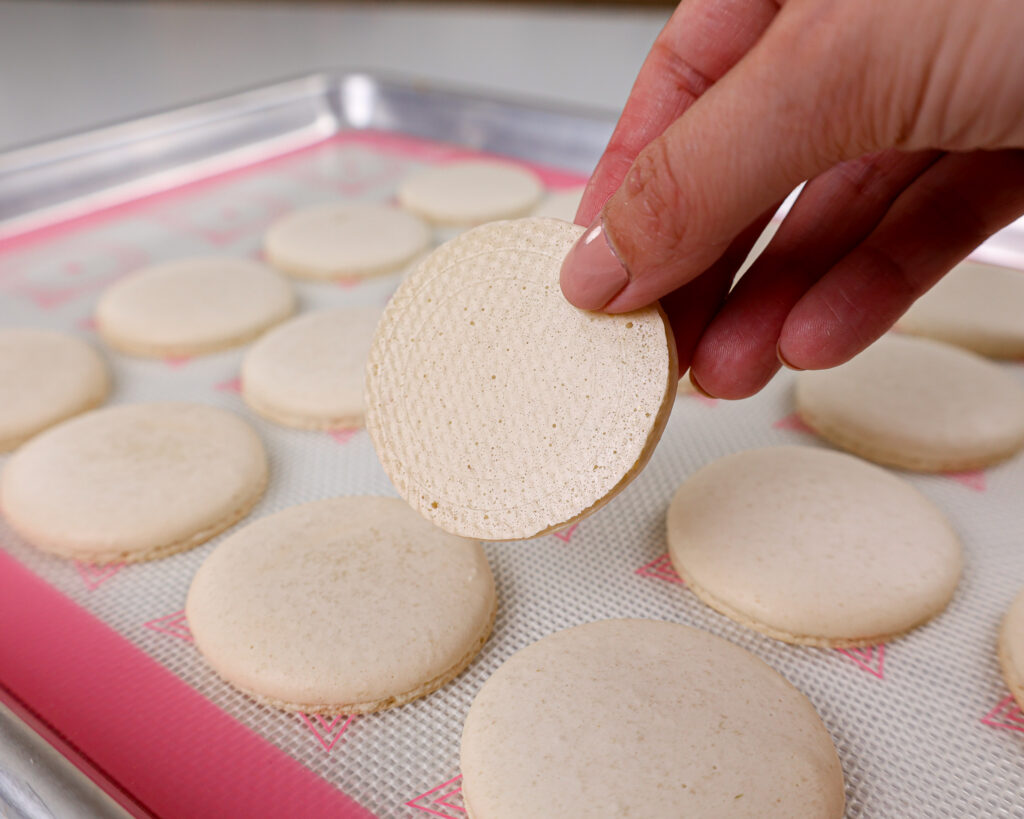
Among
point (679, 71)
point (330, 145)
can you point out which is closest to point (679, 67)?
point (679, 71)

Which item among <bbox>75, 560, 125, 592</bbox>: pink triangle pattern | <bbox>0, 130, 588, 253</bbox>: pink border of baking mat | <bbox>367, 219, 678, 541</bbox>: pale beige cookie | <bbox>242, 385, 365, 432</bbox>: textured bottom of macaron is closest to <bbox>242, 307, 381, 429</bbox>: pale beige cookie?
<bbox>242, 385, 365, 432</bbox>: textured bottom of macaron

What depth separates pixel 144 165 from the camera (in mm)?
2254

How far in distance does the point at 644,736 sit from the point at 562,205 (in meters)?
1.44

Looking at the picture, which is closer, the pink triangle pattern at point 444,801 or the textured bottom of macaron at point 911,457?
the pink triangle pattern at point 444,801

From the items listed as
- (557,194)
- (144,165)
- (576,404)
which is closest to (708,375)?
(576,404)

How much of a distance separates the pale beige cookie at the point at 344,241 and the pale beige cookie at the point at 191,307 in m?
0.09

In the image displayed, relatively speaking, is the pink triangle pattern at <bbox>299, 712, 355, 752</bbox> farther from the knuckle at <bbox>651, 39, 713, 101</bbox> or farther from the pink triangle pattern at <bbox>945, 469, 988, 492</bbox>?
the pink triangle pattern at <bbox>945, 469, 988, 492</bbox>

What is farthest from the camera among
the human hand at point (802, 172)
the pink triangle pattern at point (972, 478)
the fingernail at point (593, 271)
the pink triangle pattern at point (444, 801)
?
the pink triangle pattern at point (972, 478)

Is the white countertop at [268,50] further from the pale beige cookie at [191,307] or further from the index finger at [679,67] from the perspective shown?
the index finger at [679,67]

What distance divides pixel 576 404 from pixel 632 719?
0.35 m

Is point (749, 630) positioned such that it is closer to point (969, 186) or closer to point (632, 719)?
point (632, 719)

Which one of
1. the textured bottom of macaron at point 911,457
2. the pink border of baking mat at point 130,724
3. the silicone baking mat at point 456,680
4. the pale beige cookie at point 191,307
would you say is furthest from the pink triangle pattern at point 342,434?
the textured bottom of macaron at point 911,457

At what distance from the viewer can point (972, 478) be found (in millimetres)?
1387

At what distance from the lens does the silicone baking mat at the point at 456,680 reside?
0.93 m
